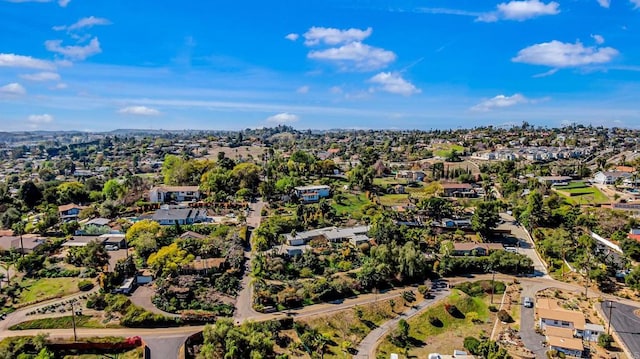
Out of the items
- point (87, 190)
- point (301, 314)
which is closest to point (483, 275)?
point (301, 314)

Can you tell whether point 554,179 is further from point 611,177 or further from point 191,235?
point 191,235

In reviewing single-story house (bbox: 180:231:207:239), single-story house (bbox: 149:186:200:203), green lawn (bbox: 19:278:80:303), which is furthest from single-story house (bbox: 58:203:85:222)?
green lawn (bbox: 19:278:80:303)

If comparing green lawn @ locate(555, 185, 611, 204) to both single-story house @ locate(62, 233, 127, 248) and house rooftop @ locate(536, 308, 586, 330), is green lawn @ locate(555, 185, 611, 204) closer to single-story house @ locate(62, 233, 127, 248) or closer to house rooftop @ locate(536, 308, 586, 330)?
house rooftop @ locate(536, 308, 586, 330)

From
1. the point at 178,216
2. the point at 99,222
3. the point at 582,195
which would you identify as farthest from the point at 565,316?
the point at 99,222

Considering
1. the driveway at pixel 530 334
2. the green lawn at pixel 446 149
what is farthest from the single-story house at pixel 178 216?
the green lawn at pixel 446 149

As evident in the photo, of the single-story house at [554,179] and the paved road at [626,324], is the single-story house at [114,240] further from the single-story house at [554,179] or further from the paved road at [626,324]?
the single-story house at [554,179]

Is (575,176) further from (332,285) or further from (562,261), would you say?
(332,285)
